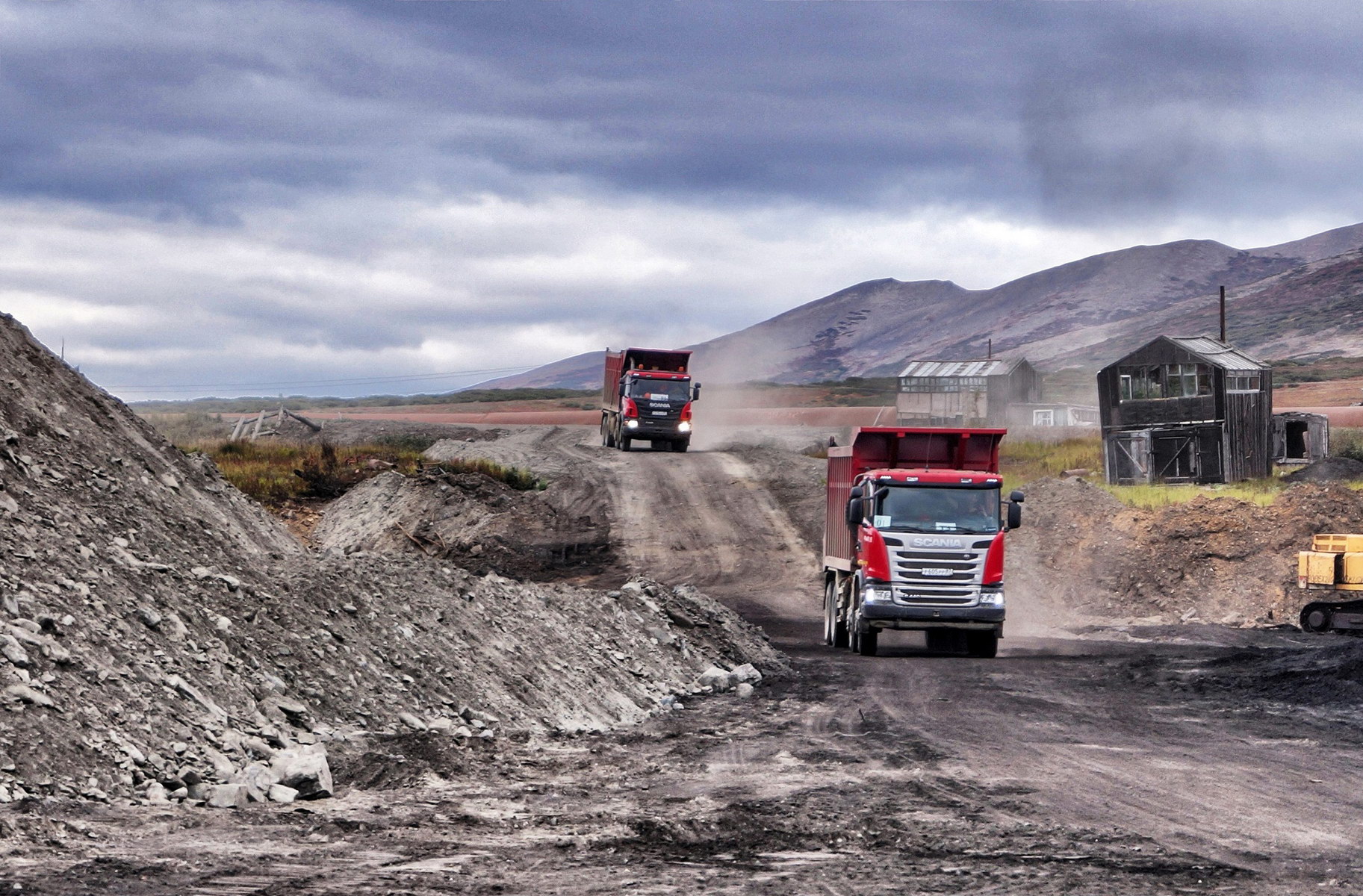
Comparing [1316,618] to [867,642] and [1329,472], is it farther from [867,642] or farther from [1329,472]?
[1329,472]

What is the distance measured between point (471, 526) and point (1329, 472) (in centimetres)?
3258

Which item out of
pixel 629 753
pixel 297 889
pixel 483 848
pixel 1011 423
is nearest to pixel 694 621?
pixel 629 753

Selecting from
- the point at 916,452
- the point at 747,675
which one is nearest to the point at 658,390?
the point at 916,452

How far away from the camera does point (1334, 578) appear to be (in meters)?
26.7

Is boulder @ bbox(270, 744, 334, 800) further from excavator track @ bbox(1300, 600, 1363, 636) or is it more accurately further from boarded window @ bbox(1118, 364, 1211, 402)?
boarded window @ bbox(1118, 364, 1211, 402)

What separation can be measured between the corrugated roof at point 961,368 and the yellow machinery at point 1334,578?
66324 mm

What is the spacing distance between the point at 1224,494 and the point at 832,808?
1551 inches

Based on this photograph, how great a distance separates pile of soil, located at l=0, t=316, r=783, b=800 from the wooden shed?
72859 mm

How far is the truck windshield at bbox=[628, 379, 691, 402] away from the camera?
51.5m

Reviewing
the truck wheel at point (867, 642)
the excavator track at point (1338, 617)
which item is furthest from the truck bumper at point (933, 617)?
the excavator track at point (1338, 617)

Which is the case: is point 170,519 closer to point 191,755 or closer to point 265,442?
point 191,755

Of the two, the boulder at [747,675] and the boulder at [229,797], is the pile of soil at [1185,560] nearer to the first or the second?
the boulder at [747,675]

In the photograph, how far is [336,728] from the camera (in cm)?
1290

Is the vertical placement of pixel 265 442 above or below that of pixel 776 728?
above
